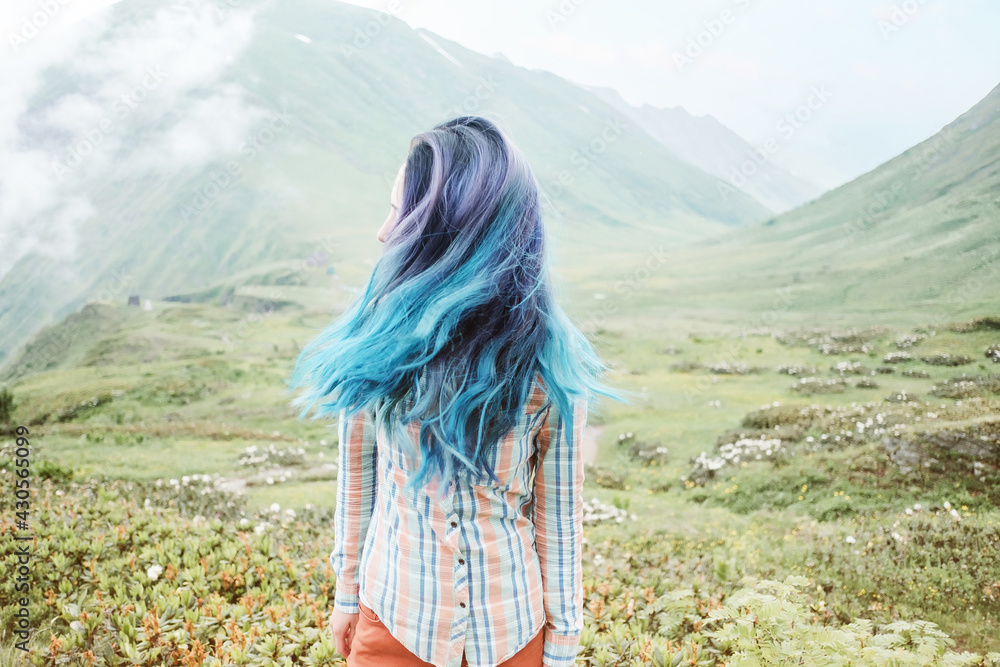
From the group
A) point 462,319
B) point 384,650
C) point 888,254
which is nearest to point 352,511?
point 384,650

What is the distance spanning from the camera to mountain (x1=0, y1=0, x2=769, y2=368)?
11.6 meters

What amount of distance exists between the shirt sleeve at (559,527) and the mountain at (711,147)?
1409cm

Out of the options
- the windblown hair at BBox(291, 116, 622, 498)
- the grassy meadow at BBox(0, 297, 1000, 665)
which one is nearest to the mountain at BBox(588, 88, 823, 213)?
the grassy meadow at BBox(0, 297, 1000, 665)

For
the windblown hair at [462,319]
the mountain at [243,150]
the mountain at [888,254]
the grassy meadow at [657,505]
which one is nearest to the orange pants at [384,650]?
the windblown hair at [462,319]

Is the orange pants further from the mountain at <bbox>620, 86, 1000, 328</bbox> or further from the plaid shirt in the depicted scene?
the mountain at <bbox>620, 86, 1000, 328</bbox>

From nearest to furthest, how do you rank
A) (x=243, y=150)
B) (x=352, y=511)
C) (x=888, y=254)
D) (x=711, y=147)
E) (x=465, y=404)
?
(x=465, y=404)
(x=352, y=511)
(x=888, y=254)
(x=243, y=150)
(x=711, y=147)

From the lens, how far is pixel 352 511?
1.87 metres

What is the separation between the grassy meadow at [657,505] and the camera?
11.4ft

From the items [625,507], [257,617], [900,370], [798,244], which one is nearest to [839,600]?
[625,507]

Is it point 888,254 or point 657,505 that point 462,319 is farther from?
point 888,254

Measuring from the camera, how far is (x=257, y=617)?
12.1 feet

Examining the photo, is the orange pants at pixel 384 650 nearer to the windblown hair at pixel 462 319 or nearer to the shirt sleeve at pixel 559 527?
the shirt sleeve at pixel 559 527

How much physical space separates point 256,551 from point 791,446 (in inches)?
217

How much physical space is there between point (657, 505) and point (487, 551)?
17.9 ft
